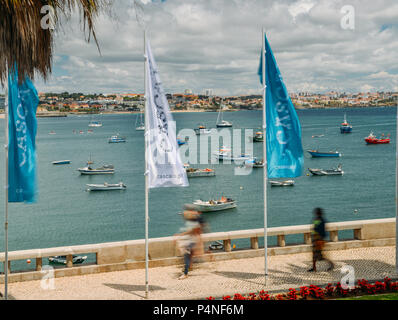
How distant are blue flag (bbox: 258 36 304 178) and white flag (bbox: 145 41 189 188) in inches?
94.5

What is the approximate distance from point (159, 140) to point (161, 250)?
3468mm

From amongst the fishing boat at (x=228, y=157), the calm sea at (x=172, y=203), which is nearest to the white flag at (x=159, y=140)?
the calm sea at (x=172, y=203)

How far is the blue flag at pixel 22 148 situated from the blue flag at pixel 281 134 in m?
5.47

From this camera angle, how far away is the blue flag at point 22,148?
8945 mm

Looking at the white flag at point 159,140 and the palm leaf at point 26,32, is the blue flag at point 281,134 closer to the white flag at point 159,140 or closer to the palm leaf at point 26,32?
the white flag at point 159,140

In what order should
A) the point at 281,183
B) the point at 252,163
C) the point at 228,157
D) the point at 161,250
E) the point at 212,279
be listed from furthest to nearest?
the point at 228,157, the point at 252,163, the point at 281,183, the point at 161,250, the point at 212,279

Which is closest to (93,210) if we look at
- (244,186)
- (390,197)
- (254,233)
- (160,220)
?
(160,220)

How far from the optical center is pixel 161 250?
12.2 m

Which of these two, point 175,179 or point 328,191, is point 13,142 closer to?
point 175,179

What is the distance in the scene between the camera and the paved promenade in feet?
33.1

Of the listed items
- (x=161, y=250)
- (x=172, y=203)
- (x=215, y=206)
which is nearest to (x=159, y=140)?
(x=161, y=250)

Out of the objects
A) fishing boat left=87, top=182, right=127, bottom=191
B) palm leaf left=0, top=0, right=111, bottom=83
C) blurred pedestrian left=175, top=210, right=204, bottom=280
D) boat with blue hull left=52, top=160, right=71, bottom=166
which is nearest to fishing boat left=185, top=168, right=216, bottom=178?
fishing boat left=87, top=182, right=127, bottom=191

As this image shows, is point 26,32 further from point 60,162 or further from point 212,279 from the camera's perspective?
point 60,162

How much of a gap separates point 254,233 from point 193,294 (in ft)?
11.7
